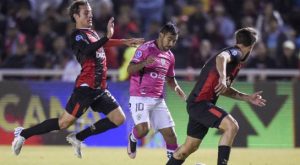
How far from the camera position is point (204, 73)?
34.5 ft

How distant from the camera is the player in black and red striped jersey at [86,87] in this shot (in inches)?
460

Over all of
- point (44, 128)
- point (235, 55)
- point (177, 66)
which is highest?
point (235, 55)

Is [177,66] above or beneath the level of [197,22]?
beneath

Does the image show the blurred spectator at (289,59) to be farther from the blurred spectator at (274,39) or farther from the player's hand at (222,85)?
the player's hand at (222,85)

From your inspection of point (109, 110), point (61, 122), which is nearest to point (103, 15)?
point (109, 110)

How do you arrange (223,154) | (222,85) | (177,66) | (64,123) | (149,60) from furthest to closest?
(177,66) < (64,123) < (149,60) < (223,154) < (222,85)

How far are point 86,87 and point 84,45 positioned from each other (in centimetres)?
63

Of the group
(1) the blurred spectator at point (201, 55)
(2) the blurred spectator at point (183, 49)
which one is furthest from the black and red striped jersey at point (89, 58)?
(2) the blurred spectator at point (183, 49)

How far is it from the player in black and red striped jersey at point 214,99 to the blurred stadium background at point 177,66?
2670 mm

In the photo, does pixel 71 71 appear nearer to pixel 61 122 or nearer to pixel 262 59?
pixel 262 59

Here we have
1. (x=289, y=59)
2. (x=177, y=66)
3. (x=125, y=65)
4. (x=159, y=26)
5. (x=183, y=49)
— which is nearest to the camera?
(x=125, y=65)

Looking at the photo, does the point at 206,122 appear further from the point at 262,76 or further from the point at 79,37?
the point at 262,76

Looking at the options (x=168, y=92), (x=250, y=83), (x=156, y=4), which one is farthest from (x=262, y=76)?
(x=156, y=4)

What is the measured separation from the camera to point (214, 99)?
10594mm
